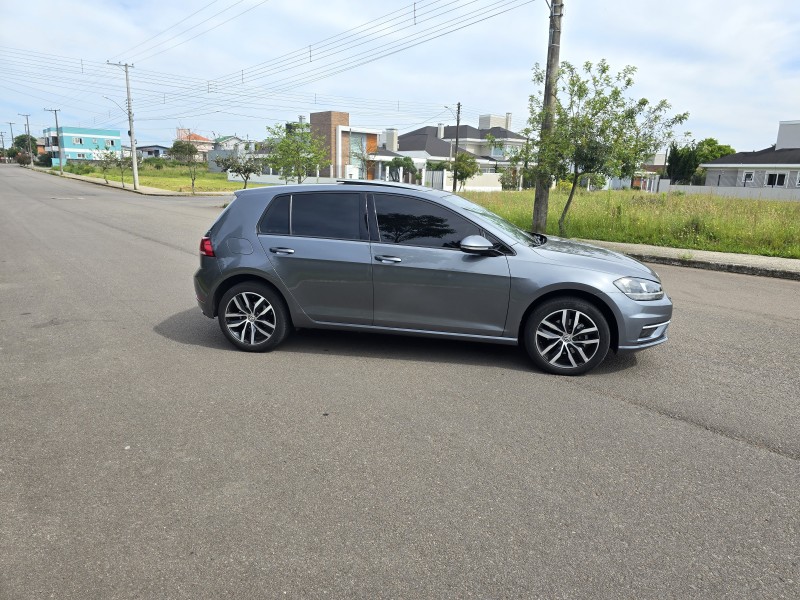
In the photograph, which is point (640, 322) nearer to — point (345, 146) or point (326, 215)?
point (326, 215)

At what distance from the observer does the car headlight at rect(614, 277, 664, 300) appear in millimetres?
5000

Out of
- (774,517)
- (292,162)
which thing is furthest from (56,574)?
(292,162)

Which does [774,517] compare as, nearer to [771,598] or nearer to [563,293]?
[771,598]

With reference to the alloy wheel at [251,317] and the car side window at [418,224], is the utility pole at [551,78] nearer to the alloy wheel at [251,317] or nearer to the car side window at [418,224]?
the car side window at [418,224]

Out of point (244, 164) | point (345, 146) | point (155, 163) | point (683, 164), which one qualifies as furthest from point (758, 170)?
point (155, 163)

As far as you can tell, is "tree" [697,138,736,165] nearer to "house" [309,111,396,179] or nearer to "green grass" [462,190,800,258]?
"house" [309,111,396,179]

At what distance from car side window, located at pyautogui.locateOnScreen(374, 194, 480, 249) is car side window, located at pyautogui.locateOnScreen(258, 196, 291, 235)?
0.92 metres

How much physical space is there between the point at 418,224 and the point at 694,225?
38.5ft

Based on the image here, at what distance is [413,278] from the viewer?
5.23 metres

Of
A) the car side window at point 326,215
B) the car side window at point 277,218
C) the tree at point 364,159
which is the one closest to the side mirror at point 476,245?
the car side window at point 326,215

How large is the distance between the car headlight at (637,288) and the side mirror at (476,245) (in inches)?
44.9

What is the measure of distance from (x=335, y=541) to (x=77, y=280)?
8065 mm

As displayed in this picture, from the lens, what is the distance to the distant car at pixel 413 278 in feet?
16.5

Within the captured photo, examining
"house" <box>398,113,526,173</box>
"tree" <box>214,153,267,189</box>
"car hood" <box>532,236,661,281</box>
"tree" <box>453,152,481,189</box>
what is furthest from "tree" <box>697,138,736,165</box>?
"car hood" <box>532,236,661,281</box>
